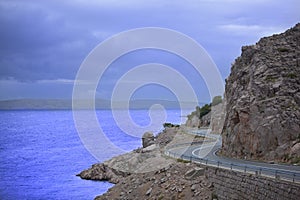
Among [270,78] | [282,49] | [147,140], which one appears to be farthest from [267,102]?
[147,140]

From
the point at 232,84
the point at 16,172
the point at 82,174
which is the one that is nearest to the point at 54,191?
the point at 82,174

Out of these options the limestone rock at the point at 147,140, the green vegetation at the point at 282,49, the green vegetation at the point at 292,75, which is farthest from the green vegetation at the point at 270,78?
the limestone rock at the point at 147,140

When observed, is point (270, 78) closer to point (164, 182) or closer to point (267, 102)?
point (267, 102)

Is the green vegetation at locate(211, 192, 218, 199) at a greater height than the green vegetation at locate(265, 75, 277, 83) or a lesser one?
lesser

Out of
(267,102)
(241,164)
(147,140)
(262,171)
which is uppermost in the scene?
(267,102)

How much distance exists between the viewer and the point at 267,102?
111ft

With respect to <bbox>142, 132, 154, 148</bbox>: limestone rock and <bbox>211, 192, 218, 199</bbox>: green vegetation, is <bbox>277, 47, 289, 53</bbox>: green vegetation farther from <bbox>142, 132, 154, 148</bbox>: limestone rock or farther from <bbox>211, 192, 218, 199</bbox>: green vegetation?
<bbox>142, 132, 154, 148</bbox>: limestone rock

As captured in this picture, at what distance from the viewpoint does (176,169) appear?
3700 centimetres

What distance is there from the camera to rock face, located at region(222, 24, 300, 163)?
32.3 metres

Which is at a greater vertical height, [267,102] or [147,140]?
[267,102]

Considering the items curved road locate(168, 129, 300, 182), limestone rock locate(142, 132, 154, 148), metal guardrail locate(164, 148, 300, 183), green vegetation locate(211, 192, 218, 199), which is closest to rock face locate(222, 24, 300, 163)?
curved road locate(168, 129, 300, 182)

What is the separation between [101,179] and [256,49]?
2627cm

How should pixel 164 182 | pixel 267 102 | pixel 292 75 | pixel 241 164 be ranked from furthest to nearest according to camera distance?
1. pixel 164 182
2. pixel 292 75
3. pixel 267 102
4. pixel 241 164

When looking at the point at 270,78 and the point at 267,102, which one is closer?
the point at 267,102
